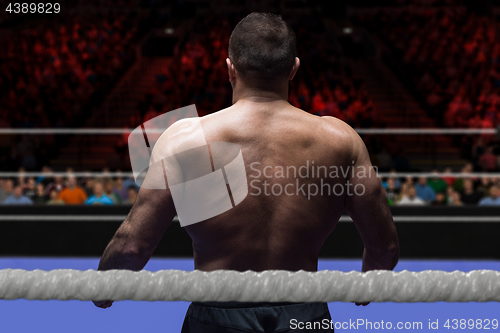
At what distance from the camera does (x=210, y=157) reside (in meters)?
0.98

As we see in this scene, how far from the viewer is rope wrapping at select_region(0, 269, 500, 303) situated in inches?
28.4

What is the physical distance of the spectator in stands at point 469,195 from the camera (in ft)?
18.3

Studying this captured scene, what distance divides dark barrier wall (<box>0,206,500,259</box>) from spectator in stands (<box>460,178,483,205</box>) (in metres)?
1.04

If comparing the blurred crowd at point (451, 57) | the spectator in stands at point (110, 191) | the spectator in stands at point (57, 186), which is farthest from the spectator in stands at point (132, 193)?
Result: the blurred crowd at point (451, 57)

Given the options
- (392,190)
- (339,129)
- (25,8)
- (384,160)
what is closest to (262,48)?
(339,129)

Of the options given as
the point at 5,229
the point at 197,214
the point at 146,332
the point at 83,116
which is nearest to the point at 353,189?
the point at 197,214

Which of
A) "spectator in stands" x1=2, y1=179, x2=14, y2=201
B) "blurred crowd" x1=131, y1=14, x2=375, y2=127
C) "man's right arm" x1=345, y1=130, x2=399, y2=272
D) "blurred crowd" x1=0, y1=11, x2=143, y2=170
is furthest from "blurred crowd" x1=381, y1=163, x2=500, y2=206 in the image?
"blurred crowd" x1=0, y1=11, x2=143, y2=170

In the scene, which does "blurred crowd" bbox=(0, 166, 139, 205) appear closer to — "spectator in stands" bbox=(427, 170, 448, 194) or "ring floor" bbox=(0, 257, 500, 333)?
"ring floor" bbox=(0, 257, 500, 333)

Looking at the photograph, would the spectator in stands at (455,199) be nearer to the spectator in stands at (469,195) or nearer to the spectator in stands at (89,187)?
the spectator in stands at (469,195)

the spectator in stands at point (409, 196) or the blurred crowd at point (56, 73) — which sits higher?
the spectator in stands at point (409, 196)

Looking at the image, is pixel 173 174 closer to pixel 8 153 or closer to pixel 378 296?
pixel 378 296

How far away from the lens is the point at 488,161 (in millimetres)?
6500

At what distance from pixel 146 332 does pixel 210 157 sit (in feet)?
7.53

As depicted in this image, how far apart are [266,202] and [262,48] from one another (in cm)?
30
